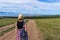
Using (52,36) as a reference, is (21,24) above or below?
above

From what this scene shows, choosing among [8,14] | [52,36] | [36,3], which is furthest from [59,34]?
[8,14]

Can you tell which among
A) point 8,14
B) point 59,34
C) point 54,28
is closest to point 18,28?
point 8,14

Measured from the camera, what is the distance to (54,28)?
14.8 m

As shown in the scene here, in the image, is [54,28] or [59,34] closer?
[59,34]

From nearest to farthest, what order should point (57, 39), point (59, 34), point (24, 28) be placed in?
point (24, 28) → point (57, 39) → point (59, 34)

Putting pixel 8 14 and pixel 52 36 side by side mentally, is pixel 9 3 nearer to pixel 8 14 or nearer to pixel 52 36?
pixel 8 14

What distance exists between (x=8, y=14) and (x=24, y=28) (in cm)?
464

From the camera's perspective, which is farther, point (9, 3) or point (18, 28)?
point (9, 3)

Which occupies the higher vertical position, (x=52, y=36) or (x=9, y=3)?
(x=9, y=3)

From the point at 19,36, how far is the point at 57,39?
4.53 m

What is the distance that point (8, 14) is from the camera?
41.3 feet

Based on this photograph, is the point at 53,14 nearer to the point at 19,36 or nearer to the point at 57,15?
the point at 57,15

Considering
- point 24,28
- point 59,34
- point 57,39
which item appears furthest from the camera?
point 59,34

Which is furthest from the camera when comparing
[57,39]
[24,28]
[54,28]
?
[54,28]
